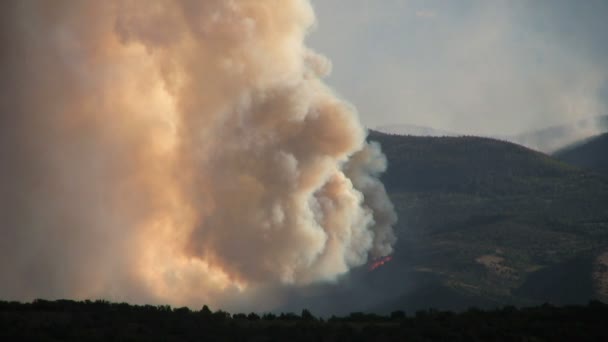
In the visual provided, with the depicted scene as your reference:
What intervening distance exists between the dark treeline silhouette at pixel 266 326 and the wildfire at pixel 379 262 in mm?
89613

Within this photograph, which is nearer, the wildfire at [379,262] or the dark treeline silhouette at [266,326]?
the dark treeline silhouette at [266,326]

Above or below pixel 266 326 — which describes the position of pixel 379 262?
above

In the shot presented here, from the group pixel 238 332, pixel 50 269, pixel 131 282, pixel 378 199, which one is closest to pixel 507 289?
pixel 378 199

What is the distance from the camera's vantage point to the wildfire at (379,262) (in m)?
178

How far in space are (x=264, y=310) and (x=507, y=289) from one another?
161 ft

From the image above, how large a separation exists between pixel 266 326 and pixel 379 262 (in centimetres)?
10301

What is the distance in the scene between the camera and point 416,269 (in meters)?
175

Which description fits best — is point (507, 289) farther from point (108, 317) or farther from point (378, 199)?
point (108, 317)

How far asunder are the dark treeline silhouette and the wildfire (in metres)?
89.6

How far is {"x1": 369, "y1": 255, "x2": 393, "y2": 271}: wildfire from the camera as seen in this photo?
17806cm

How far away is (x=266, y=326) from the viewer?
8069 centimetres

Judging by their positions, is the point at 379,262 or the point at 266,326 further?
the point at 379,262

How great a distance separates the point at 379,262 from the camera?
598 feet

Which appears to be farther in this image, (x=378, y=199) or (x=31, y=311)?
(x=378, y=199)
